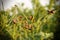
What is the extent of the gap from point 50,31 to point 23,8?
355mm

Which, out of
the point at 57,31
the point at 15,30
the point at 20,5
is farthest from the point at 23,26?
the point at 57,31

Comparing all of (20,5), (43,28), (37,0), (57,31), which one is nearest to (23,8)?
(20,5)

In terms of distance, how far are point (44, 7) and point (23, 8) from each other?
→ 0.21 m

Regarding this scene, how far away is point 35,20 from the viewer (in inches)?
75.8

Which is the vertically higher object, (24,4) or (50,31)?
(24,4)

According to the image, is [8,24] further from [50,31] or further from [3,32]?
[50,31]

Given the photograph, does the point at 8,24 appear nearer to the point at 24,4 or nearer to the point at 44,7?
the point at 24,4

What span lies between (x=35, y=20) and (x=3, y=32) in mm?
356

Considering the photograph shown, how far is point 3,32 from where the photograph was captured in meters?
2.01

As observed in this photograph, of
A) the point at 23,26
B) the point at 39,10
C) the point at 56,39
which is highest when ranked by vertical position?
the point at 39,10

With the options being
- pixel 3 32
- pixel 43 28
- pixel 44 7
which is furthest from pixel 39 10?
pixel 3 32

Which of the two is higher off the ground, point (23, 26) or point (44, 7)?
point (44, 7)

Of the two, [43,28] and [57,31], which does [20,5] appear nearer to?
[43,28]

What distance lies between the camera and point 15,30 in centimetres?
195
